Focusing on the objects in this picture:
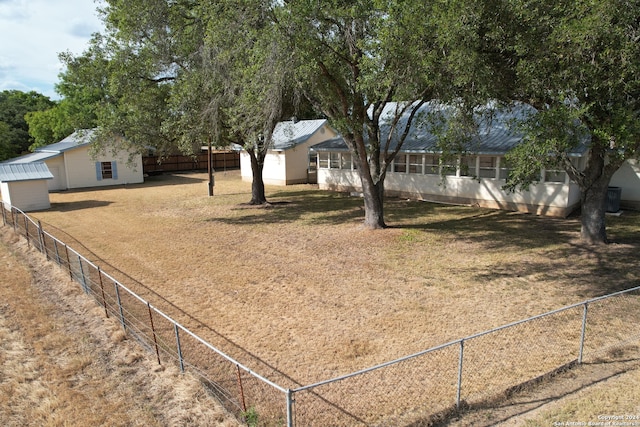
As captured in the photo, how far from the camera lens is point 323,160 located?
27.7 meters

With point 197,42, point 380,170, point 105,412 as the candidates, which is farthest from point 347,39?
point 105,412

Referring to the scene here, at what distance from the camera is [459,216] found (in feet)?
61.2

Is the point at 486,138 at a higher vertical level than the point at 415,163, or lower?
higher

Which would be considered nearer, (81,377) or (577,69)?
(81,377)

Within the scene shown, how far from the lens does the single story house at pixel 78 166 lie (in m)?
28.2

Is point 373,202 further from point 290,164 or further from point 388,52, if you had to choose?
point 290,164

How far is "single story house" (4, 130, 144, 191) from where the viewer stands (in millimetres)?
28219

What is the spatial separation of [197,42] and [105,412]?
13811 millimetres

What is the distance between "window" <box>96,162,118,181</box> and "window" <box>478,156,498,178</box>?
24.4m

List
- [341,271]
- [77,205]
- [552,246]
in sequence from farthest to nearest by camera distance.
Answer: [77,205] → [552,246] → [341,271]

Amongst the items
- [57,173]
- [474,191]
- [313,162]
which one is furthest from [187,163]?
[474,191]

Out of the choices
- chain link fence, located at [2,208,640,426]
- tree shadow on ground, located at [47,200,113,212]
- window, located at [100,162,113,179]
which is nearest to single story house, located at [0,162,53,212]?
tree shadow on ground, located at [47,200,113,212]

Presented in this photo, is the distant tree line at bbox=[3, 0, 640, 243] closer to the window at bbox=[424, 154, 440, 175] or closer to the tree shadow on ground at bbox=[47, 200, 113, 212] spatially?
the tree shadow on ground at bbox=[47, 200, 113, 212]

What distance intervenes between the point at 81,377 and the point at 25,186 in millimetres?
18718
